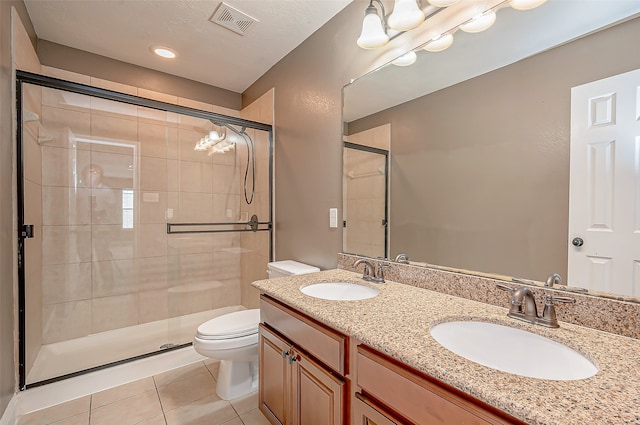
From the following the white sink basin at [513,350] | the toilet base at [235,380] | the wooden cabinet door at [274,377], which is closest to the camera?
the white sink basin at [513,350]

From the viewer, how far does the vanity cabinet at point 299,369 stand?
983mm

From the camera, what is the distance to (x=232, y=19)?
6.22 feet

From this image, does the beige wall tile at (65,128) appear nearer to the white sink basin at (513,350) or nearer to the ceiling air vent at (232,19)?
the ceiling air vent at (232,19)

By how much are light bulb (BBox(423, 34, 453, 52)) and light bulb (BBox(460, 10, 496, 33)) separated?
71mm

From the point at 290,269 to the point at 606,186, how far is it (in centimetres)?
163

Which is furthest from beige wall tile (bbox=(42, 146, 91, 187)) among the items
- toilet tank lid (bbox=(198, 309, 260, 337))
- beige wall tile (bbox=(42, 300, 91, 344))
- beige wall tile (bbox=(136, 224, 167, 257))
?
toilet tank lid (bbox=(198, 309, 260, 337))

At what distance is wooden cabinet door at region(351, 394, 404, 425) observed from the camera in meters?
0.81

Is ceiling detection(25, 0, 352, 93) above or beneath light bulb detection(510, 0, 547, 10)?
above

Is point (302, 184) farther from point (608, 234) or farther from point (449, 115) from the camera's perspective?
point (608, 234)

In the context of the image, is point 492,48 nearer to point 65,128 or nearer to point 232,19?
point 232,19

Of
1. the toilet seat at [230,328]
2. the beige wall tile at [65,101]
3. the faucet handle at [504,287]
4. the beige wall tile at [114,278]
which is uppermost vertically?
the beige wall tile at [65,101]

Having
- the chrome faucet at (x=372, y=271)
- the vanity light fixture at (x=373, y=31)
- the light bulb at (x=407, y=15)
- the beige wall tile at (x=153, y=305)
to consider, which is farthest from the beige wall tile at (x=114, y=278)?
the light bulb at (x=407, y=15)

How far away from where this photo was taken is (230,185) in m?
2.82

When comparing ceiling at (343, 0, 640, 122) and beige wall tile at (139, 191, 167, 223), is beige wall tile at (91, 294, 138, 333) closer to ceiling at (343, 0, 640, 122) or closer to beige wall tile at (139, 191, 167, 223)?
beige wall tile at (139, 191, 167, 223)
